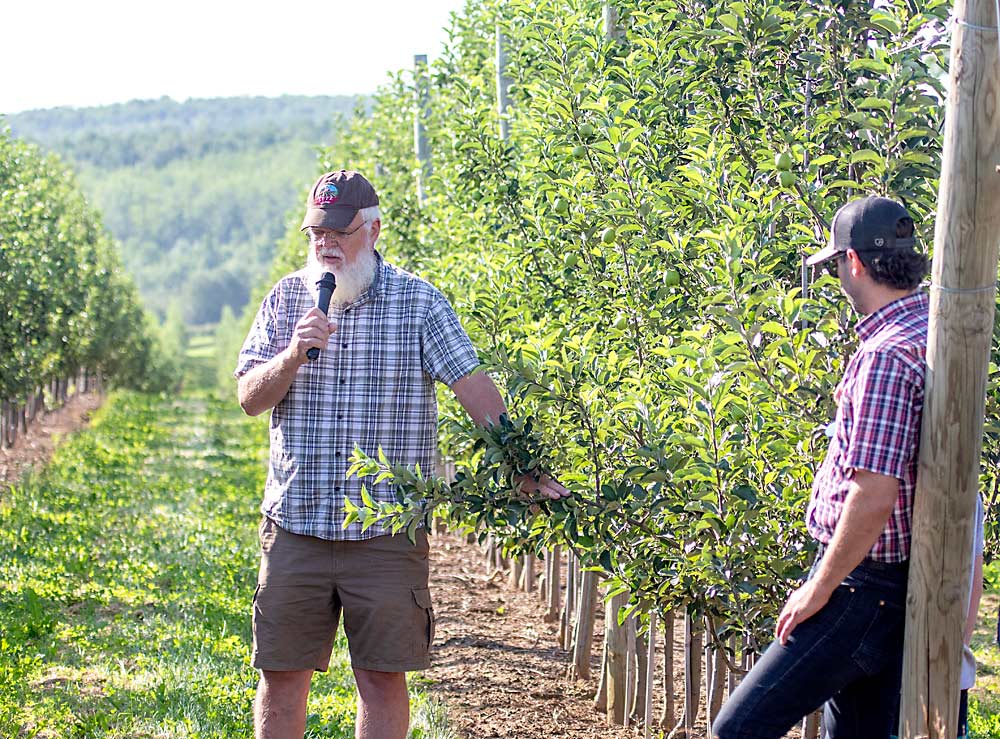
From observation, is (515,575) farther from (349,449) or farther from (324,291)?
(324,291)

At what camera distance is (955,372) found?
299cm

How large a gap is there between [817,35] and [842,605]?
198 centimetres

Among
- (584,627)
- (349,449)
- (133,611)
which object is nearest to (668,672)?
(584,627)

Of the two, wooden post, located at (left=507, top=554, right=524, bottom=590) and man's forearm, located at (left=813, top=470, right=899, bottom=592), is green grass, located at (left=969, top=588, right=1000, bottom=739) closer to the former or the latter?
man's forearm, located at (left=813, top=470, right=899, bottom=592)

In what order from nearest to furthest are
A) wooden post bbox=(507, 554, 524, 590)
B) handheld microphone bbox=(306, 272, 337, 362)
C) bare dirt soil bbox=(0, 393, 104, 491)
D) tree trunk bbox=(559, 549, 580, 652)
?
handheld microphone bbox=(306, 272, 337, 362) < tree trunk bbox=(559, 549, 580, 652) < wooden post bbox=(507, 554, 524, 590) < bare dirt soil bbox=(0, 393, 104, 491)

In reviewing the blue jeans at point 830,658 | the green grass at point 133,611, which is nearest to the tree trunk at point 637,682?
the green grass at point 133,611

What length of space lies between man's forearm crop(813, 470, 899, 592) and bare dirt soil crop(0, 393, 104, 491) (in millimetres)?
13807

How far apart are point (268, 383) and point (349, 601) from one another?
773 millimetres

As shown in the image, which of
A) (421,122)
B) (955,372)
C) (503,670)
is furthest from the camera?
(421,122)

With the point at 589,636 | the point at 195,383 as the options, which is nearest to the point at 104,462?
the point at 589,636

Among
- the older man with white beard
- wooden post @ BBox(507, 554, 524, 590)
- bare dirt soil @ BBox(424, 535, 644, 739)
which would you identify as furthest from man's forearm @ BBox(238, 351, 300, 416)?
wooden post @ BBox(507, 554, 524, 590)

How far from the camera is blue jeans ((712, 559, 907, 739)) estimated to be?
126 inches

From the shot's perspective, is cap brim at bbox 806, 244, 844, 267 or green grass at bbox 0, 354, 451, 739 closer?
cap brim at bbox 806, 244, 844, 267

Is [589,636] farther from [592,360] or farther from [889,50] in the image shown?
[889,50]
